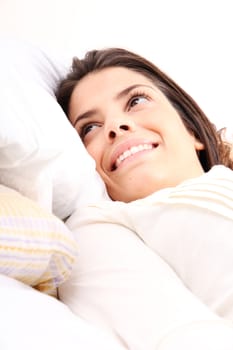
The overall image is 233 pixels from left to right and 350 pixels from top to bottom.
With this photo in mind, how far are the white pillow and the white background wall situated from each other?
517mm

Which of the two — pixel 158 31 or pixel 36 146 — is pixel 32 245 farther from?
pixel 158 31

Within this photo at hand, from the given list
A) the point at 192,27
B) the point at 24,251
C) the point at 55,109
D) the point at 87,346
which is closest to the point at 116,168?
the point at 55,109

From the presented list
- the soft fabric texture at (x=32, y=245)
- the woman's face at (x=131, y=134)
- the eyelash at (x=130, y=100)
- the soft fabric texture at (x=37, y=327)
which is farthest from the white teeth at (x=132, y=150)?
the soft fabric texture at (x=37, y=327)

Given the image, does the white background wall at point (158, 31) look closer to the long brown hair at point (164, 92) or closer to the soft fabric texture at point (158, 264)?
the long brown hair at point (164, 92)

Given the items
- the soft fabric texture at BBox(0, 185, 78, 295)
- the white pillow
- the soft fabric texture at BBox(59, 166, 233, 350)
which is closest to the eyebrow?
the white pillow

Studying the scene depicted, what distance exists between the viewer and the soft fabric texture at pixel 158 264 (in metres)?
0.71

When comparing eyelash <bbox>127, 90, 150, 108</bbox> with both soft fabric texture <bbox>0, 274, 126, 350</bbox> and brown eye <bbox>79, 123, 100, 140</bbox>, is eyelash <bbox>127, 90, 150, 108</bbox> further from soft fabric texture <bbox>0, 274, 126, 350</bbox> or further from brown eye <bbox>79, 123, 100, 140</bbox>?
soft fabric texture <bbox>0, 274, 126, 350</bbox>

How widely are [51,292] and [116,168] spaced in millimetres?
420

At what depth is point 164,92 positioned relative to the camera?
→ 54.5 inches

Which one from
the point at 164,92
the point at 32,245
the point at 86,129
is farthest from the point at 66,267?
the point at 164,92

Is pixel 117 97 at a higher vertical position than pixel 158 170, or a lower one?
higher

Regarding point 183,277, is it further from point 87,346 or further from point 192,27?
point 192,27

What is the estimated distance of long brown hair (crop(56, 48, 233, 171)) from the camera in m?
1.37

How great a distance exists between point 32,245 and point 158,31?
1.35m
